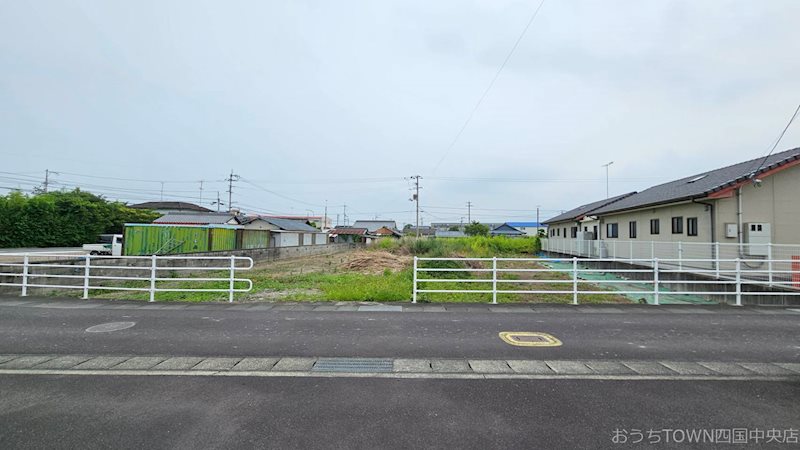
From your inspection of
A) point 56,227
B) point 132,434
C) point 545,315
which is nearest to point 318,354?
point 132,434

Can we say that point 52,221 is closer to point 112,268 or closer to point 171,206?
point 112,268

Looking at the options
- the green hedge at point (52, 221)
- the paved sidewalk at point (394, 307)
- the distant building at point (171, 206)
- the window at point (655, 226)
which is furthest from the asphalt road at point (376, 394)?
the distant building at point (171, 206)

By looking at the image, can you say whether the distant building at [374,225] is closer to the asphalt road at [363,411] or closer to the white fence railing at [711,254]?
the white fence railing at [711,254]

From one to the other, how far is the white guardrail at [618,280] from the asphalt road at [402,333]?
74 centimetres

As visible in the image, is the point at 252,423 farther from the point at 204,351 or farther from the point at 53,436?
the point at 204,351

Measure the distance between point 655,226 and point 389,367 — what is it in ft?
A: 60.6

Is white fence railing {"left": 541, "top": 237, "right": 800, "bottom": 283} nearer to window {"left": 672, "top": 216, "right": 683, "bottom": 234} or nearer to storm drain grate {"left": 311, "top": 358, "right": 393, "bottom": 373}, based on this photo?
window {"left": 672, "top": 216, "right": 683, "bottom": 234}

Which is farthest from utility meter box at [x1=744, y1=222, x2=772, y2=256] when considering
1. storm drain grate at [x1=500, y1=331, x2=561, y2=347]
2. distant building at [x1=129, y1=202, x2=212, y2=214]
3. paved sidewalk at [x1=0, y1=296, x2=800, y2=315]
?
distant building at [x1=129, y1=202, x2=212, y2=214]

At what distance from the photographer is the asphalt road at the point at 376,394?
2838 millimetres

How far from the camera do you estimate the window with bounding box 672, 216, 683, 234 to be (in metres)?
15.4

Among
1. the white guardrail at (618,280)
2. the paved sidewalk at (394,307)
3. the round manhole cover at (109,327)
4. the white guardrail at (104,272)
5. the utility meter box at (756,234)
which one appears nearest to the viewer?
the round manhole cover at (109,327)

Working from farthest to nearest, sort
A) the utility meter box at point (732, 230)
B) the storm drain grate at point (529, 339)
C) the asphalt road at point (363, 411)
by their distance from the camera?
the utility meter box at point (732, 230)
the storm drain grate at point (529, 339)
the asphalt road at point (363, 411)

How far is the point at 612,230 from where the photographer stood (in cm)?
2272

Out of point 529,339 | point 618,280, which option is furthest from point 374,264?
point 529,339
